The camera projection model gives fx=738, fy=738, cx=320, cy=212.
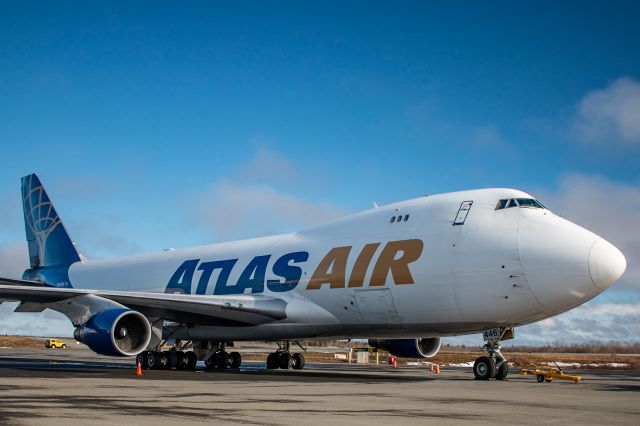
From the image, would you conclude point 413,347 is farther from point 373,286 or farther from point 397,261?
point 397,261

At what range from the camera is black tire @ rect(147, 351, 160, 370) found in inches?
998

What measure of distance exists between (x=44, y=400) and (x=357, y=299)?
38.4 feet

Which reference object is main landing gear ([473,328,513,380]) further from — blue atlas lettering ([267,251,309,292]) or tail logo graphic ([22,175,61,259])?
tail logo graphic ([22,175,61,259])

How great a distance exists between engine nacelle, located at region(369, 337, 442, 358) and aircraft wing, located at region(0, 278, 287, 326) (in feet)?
14.7

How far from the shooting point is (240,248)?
1068 inches

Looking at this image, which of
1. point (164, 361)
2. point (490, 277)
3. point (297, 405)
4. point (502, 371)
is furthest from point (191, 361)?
point (297, 405)

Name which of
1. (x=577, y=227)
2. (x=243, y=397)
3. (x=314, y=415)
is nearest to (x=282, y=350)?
(x=577, y=227)

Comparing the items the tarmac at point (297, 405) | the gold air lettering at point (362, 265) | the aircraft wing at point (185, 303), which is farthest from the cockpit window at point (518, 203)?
the aircraft wing at point (185, 303)

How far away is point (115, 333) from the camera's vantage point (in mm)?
22062

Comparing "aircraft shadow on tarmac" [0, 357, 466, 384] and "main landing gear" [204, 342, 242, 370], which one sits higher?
"main landing gear" [204, 342, 242, 370]

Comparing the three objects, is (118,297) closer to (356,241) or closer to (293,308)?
(293,308)

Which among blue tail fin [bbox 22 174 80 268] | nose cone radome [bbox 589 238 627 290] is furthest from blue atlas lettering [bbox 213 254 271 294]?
blue tail fin [bbox 22 174 80 268]

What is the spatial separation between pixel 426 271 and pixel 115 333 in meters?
9.47

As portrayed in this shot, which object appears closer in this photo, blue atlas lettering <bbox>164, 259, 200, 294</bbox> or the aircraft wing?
the aircraft wing
